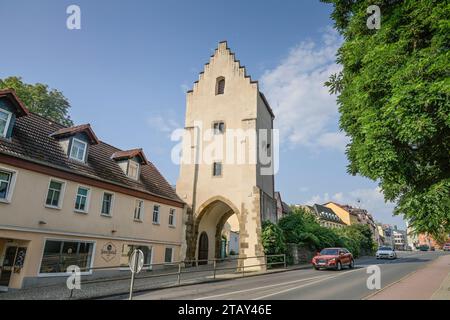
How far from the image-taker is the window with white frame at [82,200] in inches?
666

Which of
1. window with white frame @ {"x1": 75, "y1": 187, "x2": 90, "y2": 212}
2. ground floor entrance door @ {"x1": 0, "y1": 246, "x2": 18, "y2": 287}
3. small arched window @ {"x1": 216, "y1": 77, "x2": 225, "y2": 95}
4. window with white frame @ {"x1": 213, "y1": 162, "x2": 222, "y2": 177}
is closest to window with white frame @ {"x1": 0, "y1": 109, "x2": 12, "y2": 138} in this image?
window with white frame @ {"x1": 75, "y1": 187, "x2": 90, "y2": 212}

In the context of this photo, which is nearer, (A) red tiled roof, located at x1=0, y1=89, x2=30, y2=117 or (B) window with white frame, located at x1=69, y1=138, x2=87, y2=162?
(A) red tiled roof, located at x1=0, y1=89, x2=30, y2=117

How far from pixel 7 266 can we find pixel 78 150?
23.1 feet

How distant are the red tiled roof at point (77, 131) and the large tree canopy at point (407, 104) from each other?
49.0 ft

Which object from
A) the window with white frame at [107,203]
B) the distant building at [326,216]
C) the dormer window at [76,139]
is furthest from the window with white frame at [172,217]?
the distant building at [326,216]

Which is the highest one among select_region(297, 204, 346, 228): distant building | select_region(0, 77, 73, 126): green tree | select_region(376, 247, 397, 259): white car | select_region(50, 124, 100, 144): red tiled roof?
select_region(0, 77, 73, 126): green tree

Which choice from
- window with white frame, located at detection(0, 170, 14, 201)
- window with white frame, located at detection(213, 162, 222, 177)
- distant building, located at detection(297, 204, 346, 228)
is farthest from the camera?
distant building, located at detection(297, 204, 346, 228)

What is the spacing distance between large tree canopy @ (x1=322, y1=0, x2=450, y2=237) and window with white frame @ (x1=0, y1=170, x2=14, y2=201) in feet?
48.4

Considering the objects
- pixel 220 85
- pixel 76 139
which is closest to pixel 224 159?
pixel 220 85

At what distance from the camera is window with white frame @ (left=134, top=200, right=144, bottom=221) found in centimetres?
2091

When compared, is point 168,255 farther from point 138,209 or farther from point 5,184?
point 5,184

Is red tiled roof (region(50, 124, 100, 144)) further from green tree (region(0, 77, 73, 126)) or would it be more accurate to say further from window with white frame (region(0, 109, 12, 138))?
green tree (region(0, 77, 73, 126))

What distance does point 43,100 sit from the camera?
3128 centimetres
